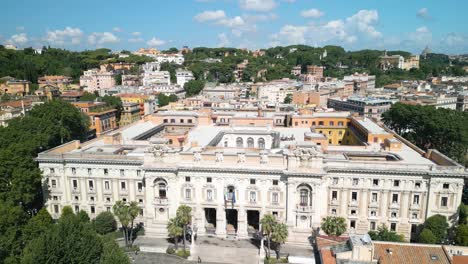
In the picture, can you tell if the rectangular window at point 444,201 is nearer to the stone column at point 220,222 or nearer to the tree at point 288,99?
the stone column at point 220,222

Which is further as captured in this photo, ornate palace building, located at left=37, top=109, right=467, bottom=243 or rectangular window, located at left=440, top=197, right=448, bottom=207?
ornate palace building, located at left=37, top=109, right=467, bottom=243

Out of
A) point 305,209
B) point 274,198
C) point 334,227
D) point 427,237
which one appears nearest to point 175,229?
point 274,198

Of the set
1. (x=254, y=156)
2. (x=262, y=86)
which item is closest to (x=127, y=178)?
(x=254, y=156)

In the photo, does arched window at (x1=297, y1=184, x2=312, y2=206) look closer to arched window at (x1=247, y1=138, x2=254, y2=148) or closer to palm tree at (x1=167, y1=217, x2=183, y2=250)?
palm tree at (x1=167, y1=217, x2=183, y2=250)

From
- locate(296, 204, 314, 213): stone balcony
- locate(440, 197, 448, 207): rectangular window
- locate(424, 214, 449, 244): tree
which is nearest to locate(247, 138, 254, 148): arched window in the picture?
locate(296, 204, 314, 213): stone balcony

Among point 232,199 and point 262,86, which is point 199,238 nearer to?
point 232,199

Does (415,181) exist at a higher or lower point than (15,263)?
higher
